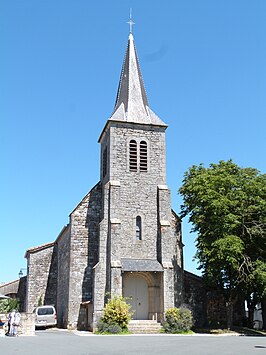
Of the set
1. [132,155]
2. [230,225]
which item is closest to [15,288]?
[132,155]

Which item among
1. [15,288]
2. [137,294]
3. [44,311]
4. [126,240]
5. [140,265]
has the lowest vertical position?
[44,311]

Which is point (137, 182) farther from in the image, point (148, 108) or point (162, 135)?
point (148, 108)

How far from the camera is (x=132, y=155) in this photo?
32812 mm

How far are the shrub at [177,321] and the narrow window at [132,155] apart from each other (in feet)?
34.5

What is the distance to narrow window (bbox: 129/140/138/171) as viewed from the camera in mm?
32500

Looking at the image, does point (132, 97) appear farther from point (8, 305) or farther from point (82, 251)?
point (8, 305)

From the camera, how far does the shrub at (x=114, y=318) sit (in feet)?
83.5

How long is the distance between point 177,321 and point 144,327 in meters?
2.33

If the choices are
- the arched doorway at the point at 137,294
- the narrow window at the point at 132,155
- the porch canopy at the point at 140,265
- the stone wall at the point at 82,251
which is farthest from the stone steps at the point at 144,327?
the narrow window at the point at 132,155

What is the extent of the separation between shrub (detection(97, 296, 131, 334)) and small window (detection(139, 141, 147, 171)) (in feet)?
33.7

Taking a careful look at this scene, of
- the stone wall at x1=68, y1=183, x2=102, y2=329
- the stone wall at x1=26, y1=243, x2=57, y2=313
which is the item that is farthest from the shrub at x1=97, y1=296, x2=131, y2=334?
the stone wall at x1=26, y1=243, x2=57, y2=313

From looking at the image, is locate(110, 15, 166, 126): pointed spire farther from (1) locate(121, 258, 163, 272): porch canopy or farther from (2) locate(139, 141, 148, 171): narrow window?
(1) locate(121, 258, 163, 272): porch canopy

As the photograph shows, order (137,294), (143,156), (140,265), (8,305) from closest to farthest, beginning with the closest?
(140,265) → (137,294) → (143,156) → (8,305)

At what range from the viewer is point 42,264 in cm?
3669
